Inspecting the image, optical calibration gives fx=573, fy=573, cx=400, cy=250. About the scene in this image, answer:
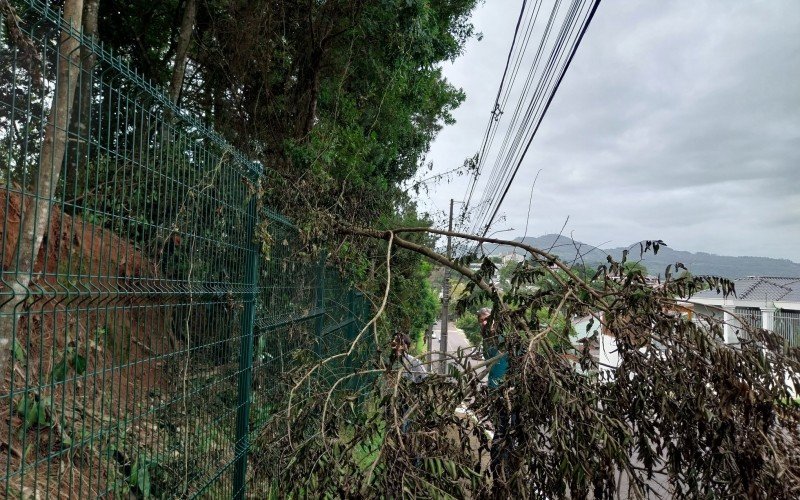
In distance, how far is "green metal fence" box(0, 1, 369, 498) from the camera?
1.93m

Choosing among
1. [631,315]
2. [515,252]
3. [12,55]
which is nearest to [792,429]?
[631,315]

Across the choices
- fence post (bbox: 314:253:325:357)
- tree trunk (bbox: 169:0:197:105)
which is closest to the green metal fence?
fence post (bbox: 314:253:325:357)

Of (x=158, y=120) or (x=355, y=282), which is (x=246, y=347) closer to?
(x=158, y=120)

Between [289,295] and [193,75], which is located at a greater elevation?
[193,75]

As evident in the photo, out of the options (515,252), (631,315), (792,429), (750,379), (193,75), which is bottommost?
(792,429)

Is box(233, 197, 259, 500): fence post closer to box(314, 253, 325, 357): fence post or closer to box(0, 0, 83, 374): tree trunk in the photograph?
box(0, 0, 83, 374): tree trunk

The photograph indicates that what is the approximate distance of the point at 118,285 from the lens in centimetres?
229

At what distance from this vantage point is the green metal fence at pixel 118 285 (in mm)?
1931

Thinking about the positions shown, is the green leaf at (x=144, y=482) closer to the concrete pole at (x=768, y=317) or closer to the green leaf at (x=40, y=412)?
the green leaf at (x=40, y=412)

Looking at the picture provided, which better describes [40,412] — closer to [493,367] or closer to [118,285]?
[118,285]

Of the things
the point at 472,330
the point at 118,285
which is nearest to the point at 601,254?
the point at 118,285

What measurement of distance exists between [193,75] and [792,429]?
9.29 meters

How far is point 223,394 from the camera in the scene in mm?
3699

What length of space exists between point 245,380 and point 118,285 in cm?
187
